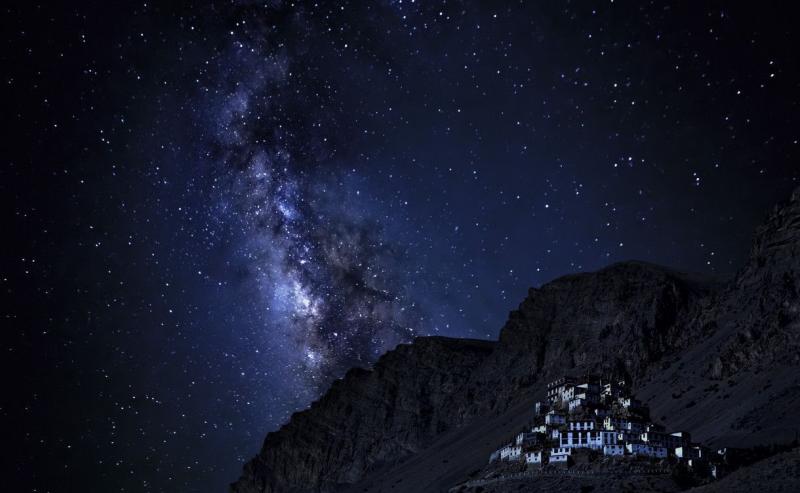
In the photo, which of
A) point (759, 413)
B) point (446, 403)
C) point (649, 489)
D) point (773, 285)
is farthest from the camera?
point (446, 403)

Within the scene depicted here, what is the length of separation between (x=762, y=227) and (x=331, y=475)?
105 m

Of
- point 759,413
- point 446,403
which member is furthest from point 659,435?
point 446,403

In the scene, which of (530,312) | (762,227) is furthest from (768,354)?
(530,312)

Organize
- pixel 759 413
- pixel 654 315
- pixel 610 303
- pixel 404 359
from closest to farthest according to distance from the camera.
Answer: pixel 759 413
pixel 654 315
pixel 610 303
pixel 404 359

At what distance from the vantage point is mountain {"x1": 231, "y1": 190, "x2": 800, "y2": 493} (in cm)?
8925

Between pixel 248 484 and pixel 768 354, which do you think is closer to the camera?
pixel 768 354

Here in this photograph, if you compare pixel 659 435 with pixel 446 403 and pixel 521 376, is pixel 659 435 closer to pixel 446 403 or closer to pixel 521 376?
pixel 521 376

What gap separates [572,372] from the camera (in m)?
133

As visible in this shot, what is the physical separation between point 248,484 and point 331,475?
35.7m

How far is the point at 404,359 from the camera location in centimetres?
18762

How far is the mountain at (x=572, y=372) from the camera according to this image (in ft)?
293

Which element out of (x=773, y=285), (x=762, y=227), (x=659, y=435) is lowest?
(x=659, y=435)

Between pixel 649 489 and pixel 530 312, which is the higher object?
pixel 530 312

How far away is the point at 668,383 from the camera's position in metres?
106
